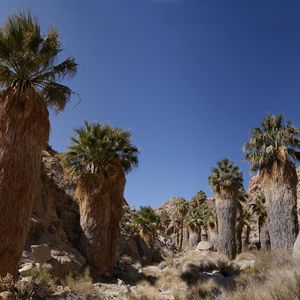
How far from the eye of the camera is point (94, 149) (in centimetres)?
2264

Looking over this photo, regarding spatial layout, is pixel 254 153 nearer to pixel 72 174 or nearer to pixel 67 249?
pixel 72 174

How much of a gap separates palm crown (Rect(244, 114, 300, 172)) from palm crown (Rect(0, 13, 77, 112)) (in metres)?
14.3

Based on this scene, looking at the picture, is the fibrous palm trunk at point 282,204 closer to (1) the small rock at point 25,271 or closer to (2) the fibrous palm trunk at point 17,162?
(1) the small rock at point 25,271

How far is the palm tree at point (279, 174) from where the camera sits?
2097 centimetres

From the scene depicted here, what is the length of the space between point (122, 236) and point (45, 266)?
70.7ft

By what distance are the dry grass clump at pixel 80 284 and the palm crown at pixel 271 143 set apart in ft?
41.4

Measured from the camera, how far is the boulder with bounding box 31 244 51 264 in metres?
18.6

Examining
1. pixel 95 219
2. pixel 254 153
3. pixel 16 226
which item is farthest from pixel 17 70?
pixel 254 153

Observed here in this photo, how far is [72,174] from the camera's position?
22219 millimetres

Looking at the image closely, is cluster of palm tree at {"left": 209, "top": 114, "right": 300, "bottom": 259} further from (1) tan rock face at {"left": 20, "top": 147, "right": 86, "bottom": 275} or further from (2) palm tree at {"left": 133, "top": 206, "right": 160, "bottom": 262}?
(2) palm tree at {"left": 133, "top": 206, "right": 160, "bottom": 262}

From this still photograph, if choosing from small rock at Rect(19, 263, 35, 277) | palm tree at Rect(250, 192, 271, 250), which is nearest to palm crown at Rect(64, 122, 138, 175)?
small rock at Rect(19, 263, 35, 277)

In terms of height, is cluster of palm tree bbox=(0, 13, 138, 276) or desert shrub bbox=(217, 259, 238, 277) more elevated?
cluster of palm tree bbox=(0, 13, 138, 276)

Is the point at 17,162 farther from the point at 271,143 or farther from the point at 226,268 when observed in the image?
the point at 226,268

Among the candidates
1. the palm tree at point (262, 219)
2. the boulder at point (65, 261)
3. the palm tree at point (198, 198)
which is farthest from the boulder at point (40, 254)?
the palm tree at point (198, 198)
